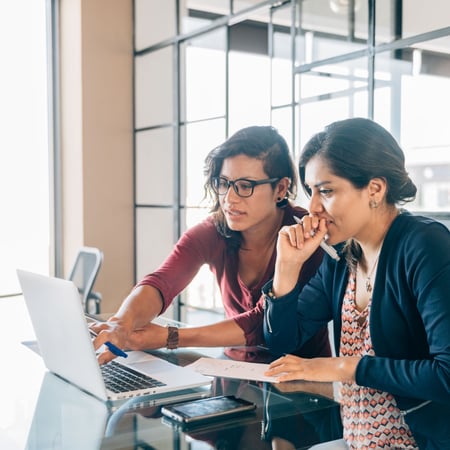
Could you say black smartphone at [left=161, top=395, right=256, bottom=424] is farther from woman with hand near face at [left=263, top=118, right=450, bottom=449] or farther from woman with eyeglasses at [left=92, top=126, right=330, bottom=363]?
woman with eyeglasses at [left=92, top=126, right=330, bottom=363]

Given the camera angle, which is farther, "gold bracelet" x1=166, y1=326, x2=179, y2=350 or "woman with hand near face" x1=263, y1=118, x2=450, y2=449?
"gold bracelet" x1=166, y1=326, x2=179, y2=350

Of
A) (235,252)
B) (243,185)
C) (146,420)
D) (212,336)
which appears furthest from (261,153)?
(146,420)

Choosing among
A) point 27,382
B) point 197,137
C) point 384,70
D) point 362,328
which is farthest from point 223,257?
point 197,137

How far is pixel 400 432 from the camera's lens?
1.14 meters

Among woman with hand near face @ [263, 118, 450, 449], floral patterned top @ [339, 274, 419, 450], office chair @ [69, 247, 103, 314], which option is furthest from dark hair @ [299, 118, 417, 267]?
office chair @ [69, 247, 103, 314]

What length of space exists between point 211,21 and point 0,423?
3380 mm

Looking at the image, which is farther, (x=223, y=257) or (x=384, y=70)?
(x=384, y=70)

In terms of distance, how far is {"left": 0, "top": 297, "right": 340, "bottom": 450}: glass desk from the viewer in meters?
1.03

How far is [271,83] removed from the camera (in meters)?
3.59

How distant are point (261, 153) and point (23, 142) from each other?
330cm

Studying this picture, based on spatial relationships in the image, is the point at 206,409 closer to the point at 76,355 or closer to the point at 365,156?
the point at 76,355

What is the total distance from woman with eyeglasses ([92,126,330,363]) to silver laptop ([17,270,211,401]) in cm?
20

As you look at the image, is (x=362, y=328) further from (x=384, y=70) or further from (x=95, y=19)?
(x=95, y=19)

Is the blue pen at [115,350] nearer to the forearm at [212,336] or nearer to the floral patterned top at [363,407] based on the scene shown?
the forearm at [212,336]
